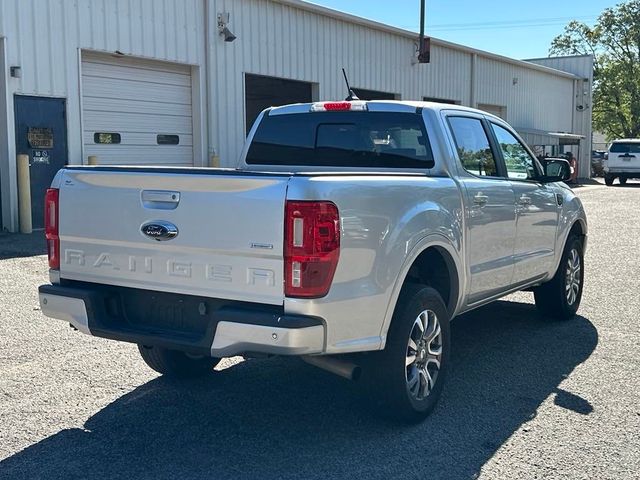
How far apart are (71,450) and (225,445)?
833mm

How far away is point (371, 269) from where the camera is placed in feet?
13.5

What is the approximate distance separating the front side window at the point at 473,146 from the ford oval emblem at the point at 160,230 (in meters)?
2.30

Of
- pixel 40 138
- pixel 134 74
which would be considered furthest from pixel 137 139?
pixel 40 138

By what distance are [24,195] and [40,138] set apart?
3.91 ft

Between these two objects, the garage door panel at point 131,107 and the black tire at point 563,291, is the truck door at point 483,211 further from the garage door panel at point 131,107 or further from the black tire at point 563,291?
the garage door panel at point 131,107

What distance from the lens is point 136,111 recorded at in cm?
1532

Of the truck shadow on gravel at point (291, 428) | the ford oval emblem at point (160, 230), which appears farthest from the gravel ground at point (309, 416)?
the ford oval emblem at point (160, 230)

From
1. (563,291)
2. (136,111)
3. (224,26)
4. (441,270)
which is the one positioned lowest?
(563,291)

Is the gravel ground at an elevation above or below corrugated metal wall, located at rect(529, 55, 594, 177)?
below

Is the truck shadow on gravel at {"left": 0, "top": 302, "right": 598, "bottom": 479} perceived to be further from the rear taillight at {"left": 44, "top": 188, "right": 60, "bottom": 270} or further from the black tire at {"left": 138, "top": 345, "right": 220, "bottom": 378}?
the rear taillight at {"left": 44, "top": 188, "right": 60, "bottom": 270}

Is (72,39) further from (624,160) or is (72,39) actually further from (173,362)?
(624,160)

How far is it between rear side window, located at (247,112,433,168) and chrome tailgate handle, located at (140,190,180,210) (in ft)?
5.80

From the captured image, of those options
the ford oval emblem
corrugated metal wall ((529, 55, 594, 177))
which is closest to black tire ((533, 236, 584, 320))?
the ford oval emblem

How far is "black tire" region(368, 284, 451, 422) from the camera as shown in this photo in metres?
4.36
